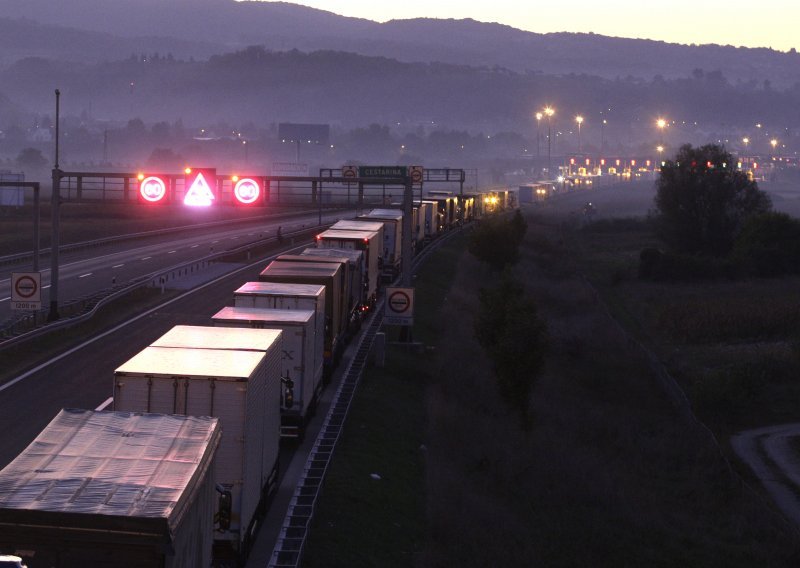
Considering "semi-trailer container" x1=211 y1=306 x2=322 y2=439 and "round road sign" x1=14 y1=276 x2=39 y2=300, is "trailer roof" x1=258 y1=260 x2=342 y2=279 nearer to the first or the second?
"semi-trailer container" x1=211 y1=306 x2=322 y2=439

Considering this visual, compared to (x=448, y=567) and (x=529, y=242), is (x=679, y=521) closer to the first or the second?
(x=448, y=567)

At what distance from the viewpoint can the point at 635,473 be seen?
3372 centimetres

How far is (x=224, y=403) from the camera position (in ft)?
53.4

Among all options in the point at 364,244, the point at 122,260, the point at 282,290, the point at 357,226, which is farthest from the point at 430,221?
the point at 282,290

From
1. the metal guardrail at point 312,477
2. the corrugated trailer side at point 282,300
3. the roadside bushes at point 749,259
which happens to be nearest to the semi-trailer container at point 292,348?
the metal guardrail at point 312,477

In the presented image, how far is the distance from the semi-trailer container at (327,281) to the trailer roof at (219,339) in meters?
10.9

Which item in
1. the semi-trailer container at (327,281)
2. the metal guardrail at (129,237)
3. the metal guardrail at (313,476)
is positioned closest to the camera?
the metal guardrail at (313,476)

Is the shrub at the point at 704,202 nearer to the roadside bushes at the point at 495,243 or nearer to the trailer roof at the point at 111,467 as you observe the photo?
the roadside bushes at the point at 495,243

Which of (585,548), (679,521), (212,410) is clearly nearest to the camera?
(212,410)

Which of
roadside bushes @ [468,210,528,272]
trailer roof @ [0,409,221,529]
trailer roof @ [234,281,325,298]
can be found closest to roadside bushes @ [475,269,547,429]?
trailer roof @ [234,281,325,298]

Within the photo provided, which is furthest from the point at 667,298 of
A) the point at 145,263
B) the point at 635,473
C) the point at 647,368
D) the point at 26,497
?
the point at 26,497

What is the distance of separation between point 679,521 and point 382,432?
8290 millimetres

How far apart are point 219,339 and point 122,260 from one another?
52113 mm

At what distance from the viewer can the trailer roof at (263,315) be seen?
937 inches
